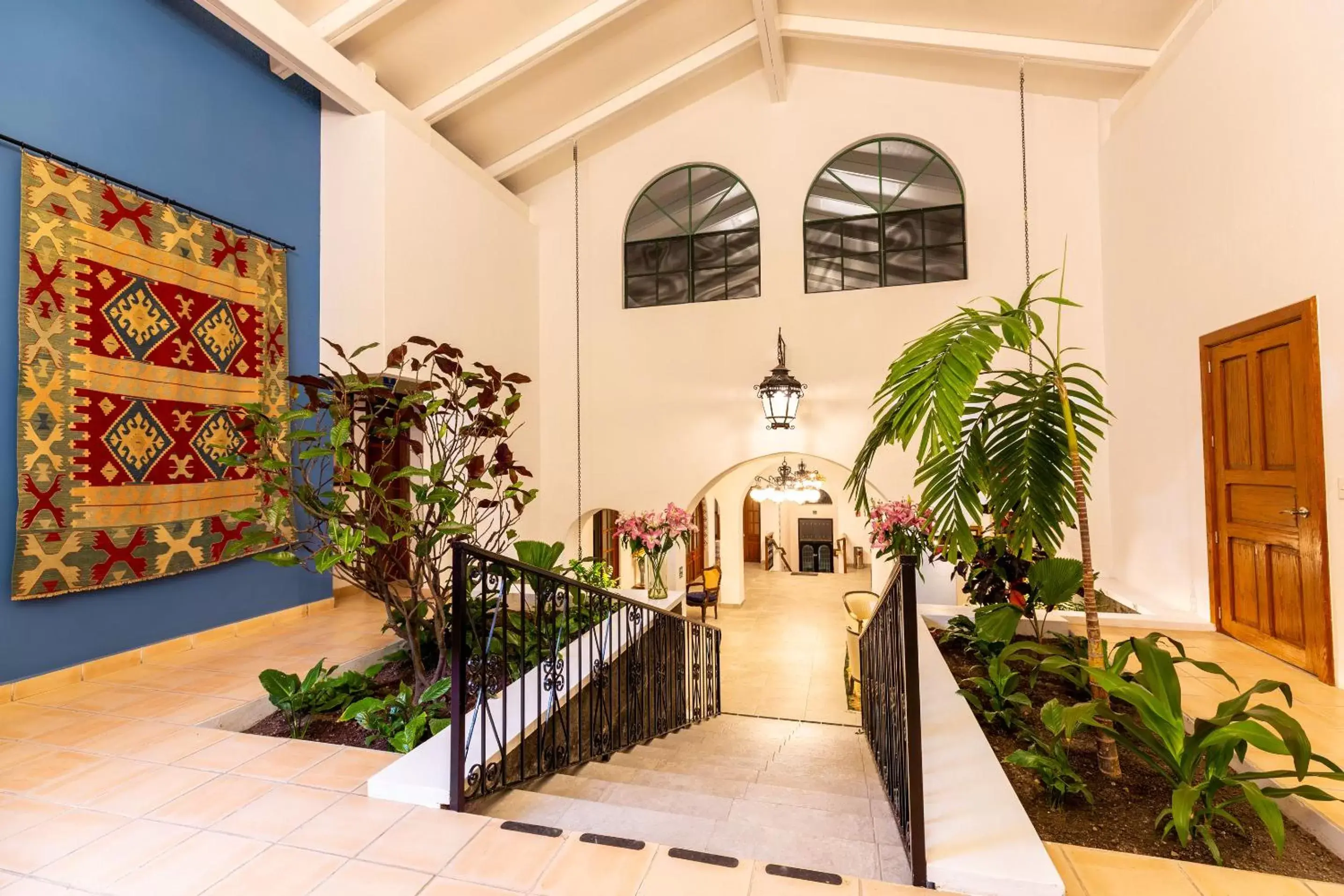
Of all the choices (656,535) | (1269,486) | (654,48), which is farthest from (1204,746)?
(654,48)

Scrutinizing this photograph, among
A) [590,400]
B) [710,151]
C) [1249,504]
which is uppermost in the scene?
[710,151]

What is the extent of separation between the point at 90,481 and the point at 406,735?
7.61ft

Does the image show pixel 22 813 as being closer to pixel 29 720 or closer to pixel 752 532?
pixel 29 720

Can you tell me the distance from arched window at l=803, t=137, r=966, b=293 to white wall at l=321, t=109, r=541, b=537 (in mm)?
3120

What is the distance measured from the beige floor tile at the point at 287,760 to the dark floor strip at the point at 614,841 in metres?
1.14

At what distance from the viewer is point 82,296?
10.0ft

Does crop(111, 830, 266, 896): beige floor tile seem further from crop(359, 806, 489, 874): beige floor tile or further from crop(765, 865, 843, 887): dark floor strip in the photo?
crop(765, 865, 843, 887): dark floor strip

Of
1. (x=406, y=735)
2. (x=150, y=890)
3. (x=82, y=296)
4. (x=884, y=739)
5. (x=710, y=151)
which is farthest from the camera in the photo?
(x=710, y=151)

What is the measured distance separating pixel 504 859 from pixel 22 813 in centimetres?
156

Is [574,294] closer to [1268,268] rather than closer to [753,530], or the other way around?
[1268,268]

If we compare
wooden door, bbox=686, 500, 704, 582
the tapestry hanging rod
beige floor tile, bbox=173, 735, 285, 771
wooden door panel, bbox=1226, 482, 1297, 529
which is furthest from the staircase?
wooden door, bbox=686, 500, 704, 582

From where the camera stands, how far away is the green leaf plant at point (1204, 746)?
151 cm

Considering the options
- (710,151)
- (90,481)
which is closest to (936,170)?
(710,151)

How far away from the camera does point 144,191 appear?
3.34 m
